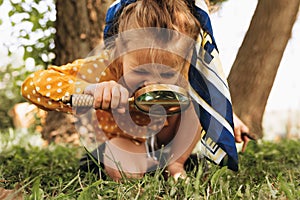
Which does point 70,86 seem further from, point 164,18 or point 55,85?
point 164,18

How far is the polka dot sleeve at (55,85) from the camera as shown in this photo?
4.76 ft

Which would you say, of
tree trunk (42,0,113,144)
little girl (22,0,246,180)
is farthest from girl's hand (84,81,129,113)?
tree trunk (42,0,113,144)

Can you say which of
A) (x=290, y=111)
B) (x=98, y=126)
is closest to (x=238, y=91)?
(x=98, y=126)

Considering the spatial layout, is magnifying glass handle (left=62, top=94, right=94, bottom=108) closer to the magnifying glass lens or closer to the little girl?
the little girl

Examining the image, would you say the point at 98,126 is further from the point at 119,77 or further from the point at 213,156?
the point at 213,156

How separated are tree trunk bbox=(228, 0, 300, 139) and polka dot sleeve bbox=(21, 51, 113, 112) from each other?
3.32 feet

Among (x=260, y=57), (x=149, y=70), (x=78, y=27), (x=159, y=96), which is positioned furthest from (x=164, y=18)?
(x=78, y=27)

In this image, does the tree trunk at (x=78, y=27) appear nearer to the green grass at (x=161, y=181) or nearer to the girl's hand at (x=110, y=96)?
the green grass at (x=161, y=181)

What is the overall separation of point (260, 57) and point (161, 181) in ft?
4.65

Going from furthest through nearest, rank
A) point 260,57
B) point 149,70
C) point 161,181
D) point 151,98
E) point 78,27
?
point 78,27
point 260,57
point 149,70
point 151,98
point 161,181

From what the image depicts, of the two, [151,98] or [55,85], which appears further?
[55,85]

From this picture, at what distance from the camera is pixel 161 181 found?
1116mm

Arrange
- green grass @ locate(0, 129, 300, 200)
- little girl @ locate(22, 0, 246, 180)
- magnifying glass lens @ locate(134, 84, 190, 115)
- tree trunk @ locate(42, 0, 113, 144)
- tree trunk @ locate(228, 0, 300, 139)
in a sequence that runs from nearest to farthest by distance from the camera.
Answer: green grass @ locate(0, 129, 300, 200) < magnifying glass lens @ locate(134, 84, 190, 115) < little girl @ locate(22, 0, 246, 180) < tree trunk @ locate(228, 0, 300, 139) < tree trunk @ locate(42, 0, 113, 144)

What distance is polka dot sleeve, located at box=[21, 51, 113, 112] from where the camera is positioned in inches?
57.1
